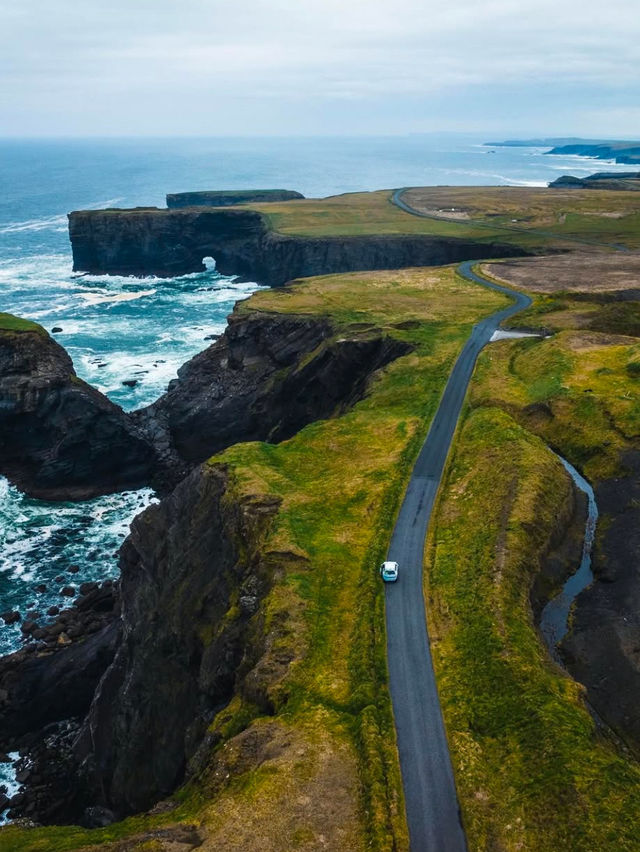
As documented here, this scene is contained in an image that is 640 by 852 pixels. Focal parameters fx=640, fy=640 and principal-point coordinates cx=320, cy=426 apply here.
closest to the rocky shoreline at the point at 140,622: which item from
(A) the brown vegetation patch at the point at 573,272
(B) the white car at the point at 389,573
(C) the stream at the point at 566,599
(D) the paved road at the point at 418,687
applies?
(D) the paved road at the point at 418,687

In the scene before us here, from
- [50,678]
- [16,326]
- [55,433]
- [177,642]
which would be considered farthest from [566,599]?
[16,326]

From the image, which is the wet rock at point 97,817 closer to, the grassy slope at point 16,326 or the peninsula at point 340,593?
the peninsula at point 340,593

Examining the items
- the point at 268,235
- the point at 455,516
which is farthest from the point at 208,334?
the point at 455,516

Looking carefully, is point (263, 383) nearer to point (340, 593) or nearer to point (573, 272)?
point (340, 593)

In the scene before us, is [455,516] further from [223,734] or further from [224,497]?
[223,734]

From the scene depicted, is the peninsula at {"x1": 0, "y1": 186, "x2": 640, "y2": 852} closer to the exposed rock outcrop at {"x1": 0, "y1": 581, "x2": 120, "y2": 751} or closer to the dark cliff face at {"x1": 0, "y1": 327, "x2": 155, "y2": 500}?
the exposed rock outcrop at {"x1": 0, "y1": 581, "x2": 120, "y2": 751}

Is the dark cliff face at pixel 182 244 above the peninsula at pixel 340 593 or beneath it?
above

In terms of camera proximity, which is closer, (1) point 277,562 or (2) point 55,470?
(1) point 277,562
